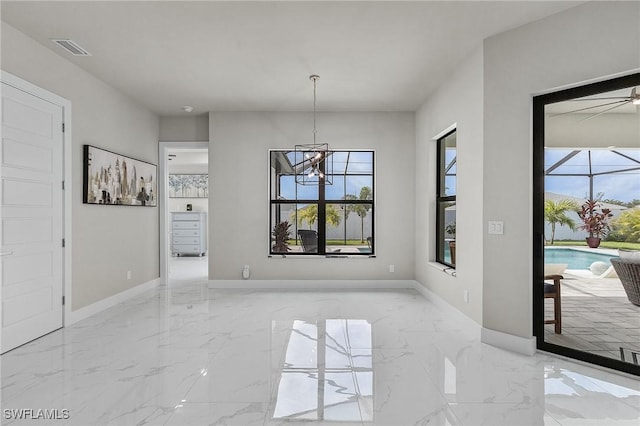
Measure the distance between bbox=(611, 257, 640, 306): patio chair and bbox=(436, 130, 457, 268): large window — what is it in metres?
1.79

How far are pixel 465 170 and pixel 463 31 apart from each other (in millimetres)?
1323

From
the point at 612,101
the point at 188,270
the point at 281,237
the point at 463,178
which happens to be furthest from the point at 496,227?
the point at 188,270

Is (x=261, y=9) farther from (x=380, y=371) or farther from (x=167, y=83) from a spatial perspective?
(x=380, y=371)

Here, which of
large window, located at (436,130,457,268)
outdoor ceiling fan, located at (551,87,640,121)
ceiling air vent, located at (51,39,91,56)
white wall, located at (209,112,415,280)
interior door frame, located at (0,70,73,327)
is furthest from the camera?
white wall, located at (209,112,415,280)

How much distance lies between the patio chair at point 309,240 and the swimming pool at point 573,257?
11.0 feet

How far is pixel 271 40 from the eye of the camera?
10.6 ft

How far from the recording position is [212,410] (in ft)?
6.87

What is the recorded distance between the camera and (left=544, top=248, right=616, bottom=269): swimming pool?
2848 millimetres

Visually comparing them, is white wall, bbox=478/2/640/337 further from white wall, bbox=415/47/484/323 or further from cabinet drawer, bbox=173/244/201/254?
cabinet drawer, bbox=173/244/201/254

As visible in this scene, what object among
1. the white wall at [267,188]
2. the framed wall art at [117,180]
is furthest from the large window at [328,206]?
the framed wall art at [117,180]

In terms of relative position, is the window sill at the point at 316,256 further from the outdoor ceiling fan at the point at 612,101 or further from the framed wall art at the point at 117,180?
the outdoor ceiling fan at the point at 612,101

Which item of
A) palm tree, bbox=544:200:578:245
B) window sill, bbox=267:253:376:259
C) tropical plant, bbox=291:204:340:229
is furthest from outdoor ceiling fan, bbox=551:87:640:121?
tropical plant, bbox=291:204:340:229

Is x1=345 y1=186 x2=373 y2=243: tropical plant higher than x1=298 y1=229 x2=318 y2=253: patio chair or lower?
higher

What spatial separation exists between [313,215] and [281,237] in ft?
2.08
